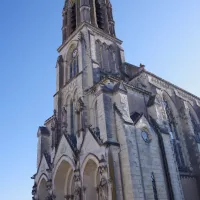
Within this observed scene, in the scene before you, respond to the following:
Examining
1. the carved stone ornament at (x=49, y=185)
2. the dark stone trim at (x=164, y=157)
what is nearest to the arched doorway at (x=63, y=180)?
the carved stone ornament at (x=49, y=185)

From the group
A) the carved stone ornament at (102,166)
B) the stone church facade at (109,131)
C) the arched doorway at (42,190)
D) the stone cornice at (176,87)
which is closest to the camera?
the carved stone ornament at (102,166)

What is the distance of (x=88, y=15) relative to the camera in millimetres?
25578

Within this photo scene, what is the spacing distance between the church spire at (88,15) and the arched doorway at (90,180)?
51.6 ft

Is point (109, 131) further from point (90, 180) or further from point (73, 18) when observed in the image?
point (73, 18)

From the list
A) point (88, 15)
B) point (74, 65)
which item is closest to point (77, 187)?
point (74, 65)

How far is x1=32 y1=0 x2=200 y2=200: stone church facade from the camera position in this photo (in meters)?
13.8

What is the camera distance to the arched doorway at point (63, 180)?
58.9 ft

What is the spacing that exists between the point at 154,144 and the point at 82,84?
8.05 m

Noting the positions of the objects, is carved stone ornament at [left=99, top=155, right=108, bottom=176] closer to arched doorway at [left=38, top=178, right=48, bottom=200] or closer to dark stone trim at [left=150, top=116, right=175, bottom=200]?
dark stone trim at [left=150, top=116, right=175, bottom=200]

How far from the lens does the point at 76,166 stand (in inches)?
627

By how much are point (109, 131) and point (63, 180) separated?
22.7 feet

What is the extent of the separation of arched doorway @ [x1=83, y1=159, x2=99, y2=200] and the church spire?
15733mm

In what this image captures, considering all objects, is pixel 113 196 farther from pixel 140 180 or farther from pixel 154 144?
pixel 154 144

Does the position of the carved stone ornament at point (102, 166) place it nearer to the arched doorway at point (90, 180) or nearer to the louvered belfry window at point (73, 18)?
the arched doorway at point (90, 180)
